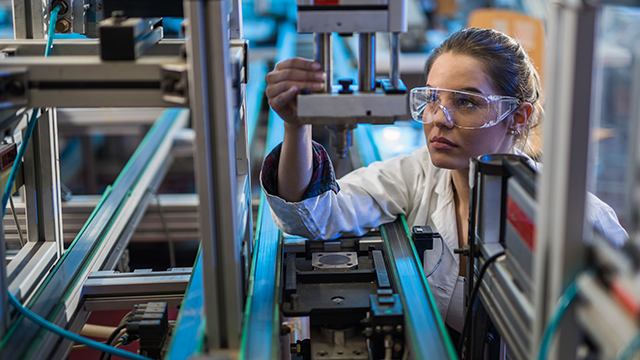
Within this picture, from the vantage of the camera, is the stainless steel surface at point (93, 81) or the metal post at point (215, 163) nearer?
the metal post at point (215, 163)

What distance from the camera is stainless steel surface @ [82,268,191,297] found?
136 centimetres

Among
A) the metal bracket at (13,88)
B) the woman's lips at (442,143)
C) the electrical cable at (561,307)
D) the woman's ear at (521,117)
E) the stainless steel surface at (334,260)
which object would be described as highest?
the metal bracket at (13,88)

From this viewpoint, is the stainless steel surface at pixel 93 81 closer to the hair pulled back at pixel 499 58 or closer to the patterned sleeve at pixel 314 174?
the patterned sleeve at pixel 314 174

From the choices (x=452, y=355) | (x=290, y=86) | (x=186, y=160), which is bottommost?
(x=186, y=160)

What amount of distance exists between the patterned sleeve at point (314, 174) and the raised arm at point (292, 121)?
0.02m

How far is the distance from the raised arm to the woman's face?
373 millimetres

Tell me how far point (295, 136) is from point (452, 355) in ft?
1.88

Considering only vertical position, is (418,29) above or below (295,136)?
above

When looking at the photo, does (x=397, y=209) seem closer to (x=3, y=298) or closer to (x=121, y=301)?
(x=121, y=301)

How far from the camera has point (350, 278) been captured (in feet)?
4.04

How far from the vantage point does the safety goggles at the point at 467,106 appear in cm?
148

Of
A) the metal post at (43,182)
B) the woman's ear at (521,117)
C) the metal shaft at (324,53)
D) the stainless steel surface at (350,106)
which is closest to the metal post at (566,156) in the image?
the stainless steel surface at (350,106)

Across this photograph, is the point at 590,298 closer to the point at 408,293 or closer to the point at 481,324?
the point at 408,293

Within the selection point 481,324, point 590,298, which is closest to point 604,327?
point 590,298
